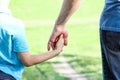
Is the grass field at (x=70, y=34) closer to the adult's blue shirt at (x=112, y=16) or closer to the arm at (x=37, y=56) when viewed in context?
the arm at (x=37, y=56)

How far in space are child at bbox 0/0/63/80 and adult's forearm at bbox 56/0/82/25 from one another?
323 mm

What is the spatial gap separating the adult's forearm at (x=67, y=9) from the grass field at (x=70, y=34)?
2.26m

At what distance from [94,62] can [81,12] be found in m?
5.65

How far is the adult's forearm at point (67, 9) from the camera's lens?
268cm

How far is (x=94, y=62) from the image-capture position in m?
5.89

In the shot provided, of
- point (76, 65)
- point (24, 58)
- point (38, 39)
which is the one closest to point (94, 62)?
→ point (76, 65)

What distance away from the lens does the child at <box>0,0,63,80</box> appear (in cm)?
244

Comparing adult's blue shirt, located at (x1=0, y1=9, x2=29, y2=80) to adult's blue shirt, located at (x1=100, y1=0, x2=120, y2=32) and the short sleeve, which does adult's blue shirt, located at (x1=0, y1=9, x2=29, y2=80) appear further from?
adult's blue shirt, located at (x1=100, y1=0, x2=120, y2=32)

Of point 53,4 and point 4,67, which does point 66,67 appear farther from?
point 53,4

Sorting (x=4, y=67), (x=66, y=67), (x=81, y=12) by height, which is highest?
(x=4, y=67)

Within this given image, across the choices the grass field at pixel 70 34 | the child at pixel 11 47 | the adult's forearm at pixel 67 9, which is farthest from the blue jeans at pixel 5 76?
the grass field at pixel 70 34

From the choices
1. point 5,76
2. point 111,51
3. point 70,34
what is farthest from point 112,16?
point 70,34

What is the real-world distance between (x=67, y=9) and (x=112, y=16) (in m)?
0.45

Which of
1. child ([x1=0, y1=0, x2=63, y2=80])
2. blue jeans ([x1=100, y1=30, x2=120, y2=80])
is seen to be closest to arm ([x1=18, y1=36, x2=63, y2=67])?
child ([x1=0, y1=0, x2=63, y2=80])
